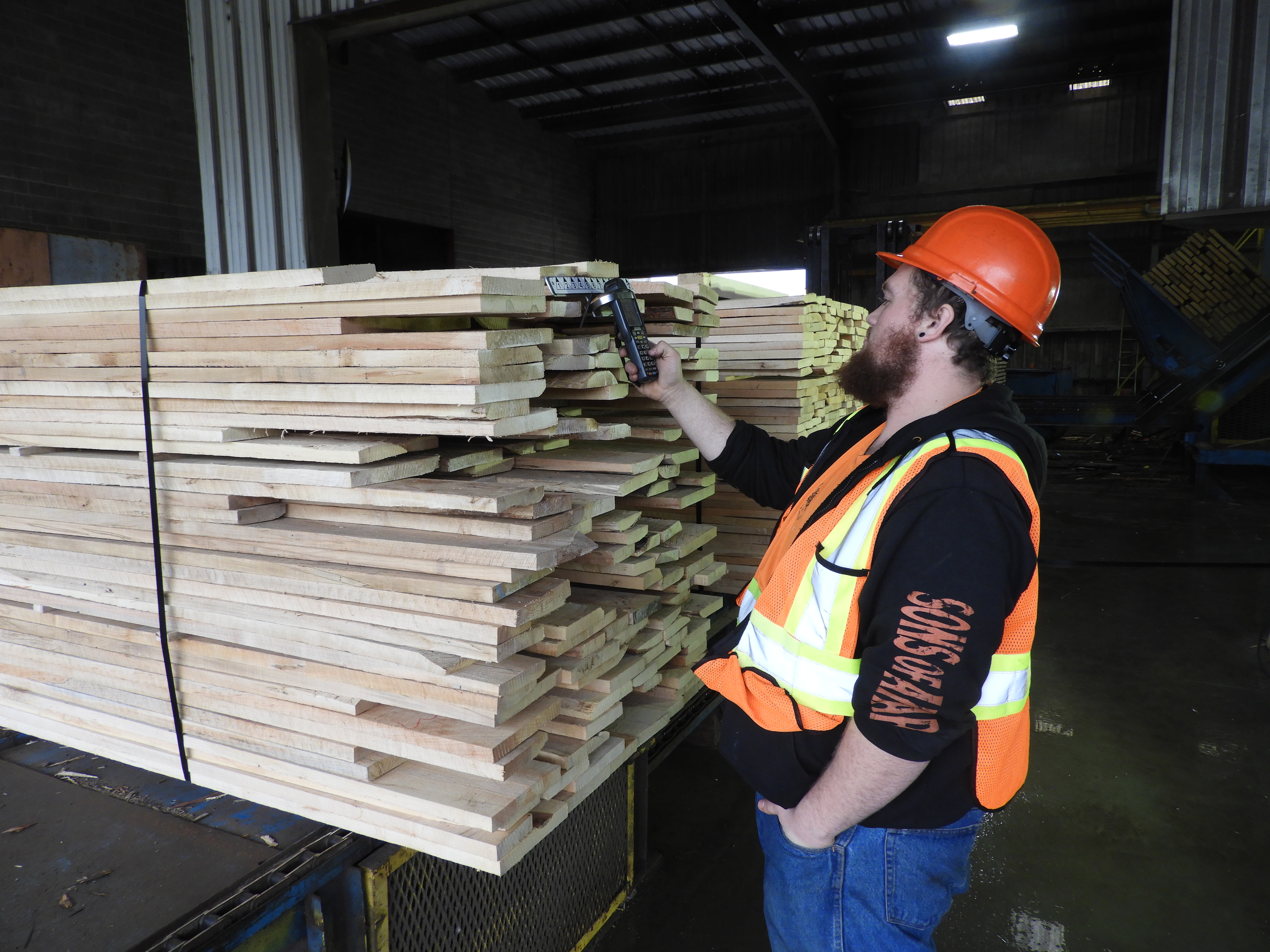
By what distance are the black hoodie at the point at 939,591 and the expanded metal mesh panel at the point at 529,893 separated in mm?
1108

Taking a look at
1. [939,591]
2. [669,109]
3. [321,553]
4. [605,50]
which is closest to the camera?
[939,591]

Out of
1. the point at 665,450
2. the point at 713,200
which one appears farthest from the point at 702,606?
the point at 713,200

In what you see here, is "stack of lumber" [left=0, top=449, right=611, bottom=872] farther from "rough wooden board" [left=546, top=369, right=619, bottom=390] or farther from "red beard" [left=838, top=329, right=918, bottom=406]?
"red beard" [left=838, top=329, right=918, bottom=406]

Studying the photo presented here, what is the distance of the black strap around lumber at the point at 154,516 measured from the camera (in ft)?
6.82

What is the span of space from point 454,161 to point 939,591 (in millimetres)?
14955

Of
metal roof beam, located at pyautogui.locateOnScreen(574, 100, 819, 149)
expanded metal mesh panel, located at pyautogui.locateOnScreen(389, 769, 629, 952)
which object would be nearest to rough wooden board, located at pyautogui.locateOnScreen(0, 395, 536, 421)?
expanded metal mesh panel, located at pyautogui.locateOnScreen(389, 769, 629, 952)

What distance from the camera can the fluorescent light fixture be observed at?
1253 cm

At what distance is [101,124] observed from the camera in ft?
29.7

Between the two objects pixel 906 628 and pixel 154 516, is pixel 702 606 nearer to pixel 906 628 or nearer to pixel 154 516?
pixel 906 628

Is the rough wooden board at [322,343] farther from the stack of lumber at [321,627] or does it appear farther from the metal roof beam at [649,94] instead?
the metal roof beam at [649,94]

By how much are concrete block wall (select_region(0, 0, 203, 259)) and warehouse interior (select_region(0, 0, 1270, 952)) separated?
3cm

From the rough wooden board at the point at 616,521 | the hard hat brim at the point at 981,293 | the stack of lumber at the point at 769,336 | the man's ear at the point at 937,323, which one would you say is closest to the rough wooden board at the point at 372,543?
the rough wooden board at the point at 616,521

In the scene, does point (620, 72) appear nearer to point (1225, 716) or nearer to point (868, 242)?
point (868, 242)

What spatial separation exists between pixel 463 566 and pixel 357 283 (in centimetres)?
68
